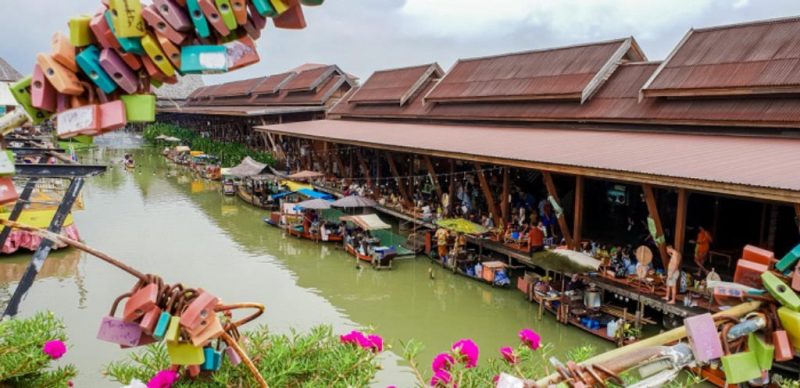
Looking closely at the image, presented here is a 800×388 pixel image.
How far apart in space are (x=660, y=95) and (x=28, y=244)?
17.0 m

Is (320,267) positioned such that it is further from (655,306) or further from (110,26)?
(110,26)

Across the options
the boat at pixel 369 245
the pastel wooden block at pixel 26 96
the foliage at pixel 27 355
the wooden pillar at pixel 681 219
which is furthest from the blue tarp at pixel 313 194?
the pastel wooden block at pixel 26 96

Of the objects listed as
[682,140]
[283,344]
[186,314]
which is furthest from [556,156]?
[186,314]

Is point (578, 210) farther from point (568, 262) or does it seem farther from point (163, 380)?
point (163, 380)

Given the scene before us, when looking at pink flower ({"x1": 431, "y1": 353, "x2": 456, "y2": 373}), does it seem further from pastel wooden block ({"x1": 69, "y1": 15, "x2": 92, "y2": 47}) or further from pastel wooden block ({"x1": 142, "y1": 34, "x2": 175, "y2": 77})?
pastel wooden block ({"x1": 69, "y1": 15, "x2": 92, "y2": 47})

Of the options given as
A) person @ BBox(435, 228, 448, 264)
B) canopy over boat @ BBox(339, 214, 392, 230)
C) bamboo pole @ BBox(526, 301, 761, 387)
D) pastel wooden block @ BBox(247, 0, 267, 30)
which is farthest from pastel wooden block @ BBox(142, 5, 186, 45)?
canopy over boat @ BBox(339, 214, 392, 230)

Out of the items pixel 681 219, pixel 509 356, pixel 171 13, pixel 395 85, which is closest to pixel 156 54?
pixel 171 13

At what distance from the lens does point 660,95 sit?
14.3 metres

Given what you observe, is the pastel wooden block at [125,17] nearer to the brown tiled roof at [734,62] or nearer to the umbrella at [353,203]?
the brown tiled roof at [734,62]

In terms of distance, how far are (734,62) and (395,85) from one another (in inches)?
635

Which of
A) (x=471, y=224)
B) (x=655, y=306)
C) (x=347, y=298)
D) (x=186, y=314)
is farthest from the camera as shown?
(x=471, y=224)

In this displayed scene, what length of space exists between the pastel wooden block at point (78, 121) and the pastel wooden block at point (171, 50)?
342mm

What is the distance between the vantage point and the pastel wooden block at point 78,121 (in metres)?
2.12

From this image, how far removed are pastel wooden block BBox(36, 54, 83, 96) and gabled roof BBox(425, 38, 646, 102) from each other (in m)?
16.1
